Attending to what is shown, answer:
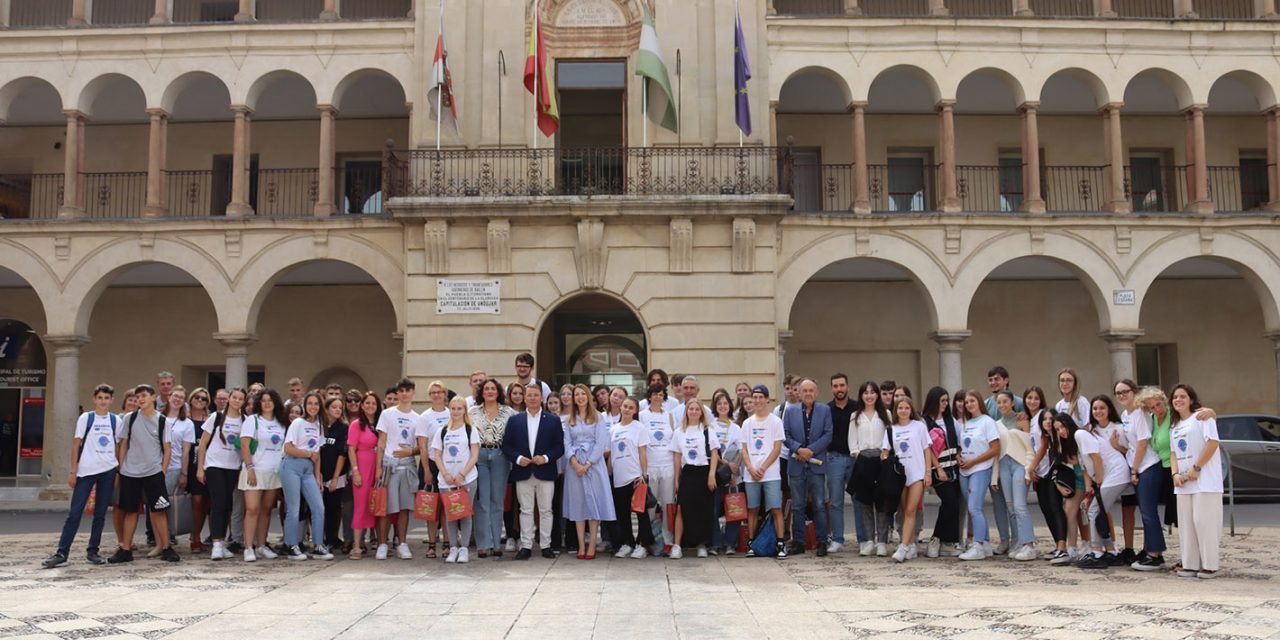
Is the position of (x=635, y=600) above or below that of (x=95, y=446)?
below

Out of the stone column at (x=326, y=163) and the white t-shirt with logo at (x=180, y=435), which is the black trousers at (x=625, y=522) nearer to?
the white t-shirt with logo at (x=180, y=435)

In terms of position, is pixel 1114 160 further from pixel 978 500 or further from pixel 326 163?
pixel 326 163

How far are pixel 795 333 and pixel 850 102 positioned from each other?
5.25 m

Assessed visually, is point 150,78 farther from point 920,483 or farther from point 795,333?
point 920,483

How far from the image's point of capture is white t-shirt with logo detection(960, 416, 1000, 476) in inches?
402

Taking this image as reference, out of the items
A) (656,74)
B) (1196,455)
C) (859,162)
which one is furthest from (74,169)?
(1196,455)

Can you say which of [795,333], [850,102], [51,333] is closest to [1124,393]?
[850,102]

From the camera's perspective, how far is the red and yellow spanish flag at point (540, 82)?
58.4 ft

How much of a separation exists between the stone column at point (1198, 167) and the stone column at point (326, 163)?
16248 mm

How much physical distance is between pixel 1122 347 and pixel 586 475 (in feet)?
42.8

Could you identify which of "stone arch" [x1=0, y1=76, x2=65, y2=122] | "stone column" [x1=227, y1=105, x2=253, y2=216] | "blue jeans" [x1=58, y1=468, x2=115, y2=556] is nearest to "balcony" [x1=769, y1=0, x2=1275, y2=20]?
"stone column" [x1=227, y1=105, x2=253, y2=216]

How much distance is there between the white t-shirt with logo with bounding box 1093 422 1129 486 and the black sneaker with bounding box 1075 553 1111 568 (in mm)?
709

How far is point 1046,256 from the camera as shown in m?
19.4

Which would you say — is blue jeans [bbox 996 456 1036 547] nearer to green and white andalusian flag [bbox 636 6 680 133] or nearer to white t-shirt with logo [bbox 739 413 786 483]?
white t-shirt with logo [bbox 739 413 786 483]
